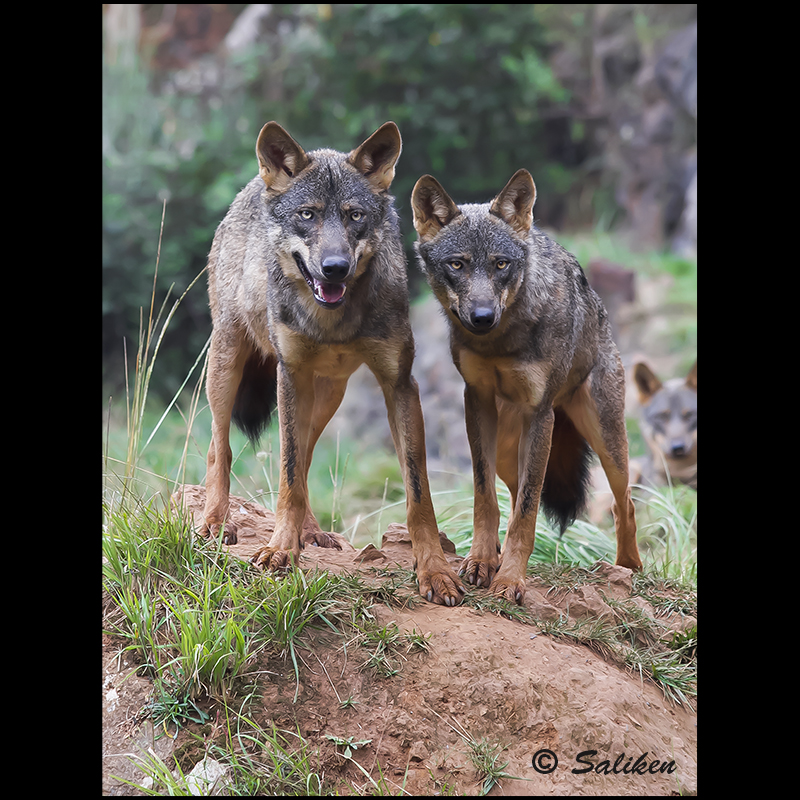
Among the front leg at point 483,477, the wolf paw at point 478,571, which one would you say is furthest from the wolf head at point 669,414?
the wolf paw at point 478,571

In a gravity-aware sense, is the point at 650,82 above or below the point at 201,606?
above

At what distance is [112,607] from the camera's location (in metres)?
3.74

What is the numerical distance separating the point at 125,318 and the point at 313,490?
14.4ft

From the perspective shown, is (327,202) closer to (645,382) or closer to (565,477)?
(565,477)

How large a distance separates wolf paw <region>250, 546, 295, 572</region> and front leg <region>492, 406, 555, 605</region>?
116cm

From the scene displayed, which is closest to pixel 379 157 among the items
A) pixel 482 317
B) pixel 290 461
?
pixel 482 317

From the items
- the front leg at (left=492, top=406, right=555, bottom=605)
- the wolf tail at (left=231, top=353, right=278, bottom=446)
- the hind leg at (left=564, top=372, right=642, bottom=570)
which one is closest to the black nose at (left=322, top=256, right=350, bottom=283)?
the front leg at (left=492, top=406, right=555, bottom=605)

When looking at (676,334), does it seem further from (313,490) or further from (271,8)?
(271,8)

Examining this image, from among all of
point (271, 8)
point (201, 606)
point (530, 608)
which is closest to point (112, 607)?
point (201, 606)

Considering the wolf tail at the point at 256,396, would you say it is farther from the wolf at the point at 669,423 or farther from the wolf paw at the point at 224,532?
the wolf at the point at 669,423

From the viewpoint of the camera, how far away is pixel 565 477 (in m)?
5.61

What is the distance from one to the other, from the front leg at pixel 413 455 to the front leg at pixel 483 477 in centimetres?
32

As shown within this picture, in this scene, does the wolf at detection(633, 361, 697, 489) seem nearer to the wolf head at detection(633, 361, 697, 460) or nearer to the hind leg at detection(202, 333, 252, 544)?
the wolf head at detection(633, 361, 697, 460)

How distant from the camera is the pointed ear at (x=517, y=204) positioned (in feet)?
14.8
